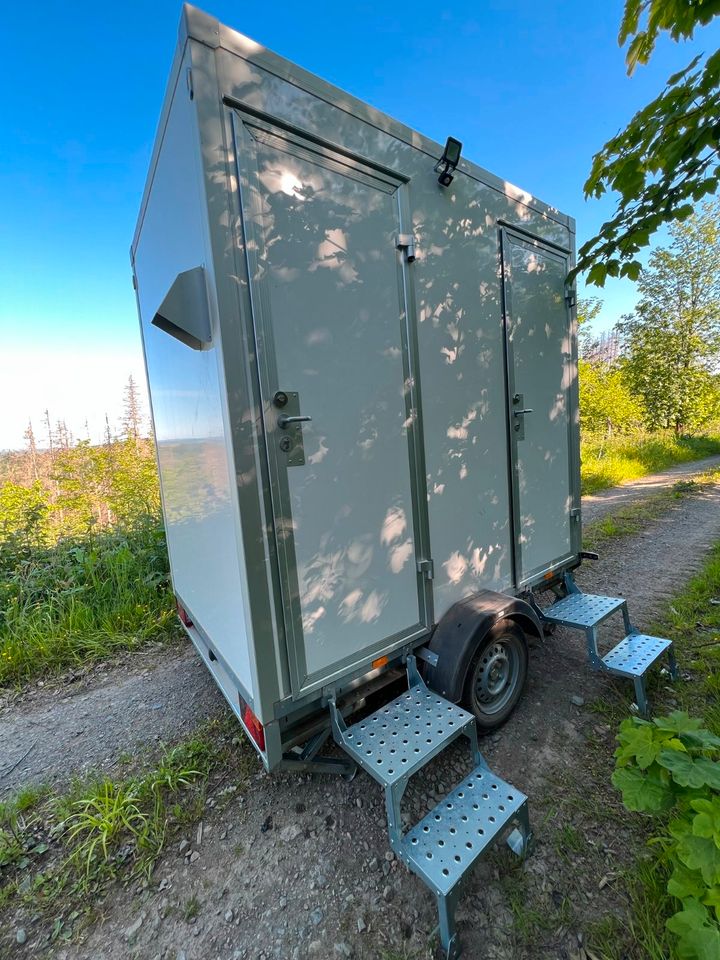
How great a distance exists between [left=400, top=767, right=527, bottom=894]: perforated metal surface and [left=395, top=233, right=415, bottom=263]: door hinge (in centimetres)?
239

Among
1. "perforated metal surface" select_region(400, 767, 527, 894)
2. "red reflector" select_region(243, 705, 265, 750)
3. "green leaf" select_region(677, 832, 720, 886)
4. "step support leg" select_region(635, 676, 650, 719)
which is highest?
"red reflector" select_region(243, 705, 265, 750)

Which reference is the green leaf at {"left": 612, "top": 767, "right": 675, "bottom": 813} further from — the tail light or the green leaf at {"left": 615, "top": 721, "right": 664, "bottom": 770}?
the tail light

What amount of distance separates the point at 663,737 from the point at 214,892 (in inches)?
71.2

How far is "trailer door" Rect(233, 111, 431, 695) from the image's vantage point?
1.54 metres

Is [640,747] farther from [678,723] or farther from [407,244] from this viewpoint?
[407,244]

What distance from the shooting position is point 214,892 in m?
1.60

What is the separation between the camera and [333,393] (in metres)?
1.71

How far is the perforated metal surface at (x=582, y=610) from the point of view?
2.60 meters

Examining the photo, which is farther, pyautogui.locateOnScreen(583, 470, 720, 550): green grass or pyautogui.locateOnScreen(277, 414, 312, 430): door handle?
pyautogui.locateOnScreen(583, 470, 720, 550): green grass

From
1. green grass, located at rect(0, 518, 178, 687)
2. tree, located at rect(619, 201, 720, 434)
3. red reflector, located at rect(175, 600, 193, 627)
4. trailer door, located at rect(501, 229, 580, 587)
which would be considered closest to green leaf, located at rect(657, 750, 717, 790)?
trailer door, located at rect(501, 229, 580, 587)

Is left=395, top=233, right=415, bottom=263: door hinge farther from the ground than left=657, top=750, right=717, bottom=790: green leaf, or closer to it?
farther from the ground

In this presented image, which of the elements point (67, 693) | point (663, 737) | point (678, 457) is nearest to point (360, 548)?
point (663, 737)

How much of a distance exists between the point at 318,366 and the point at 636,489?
925 centimetres

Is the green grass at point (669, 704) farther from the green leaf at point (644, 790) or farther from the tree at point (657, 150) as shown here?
the tree at point (657, 150)
